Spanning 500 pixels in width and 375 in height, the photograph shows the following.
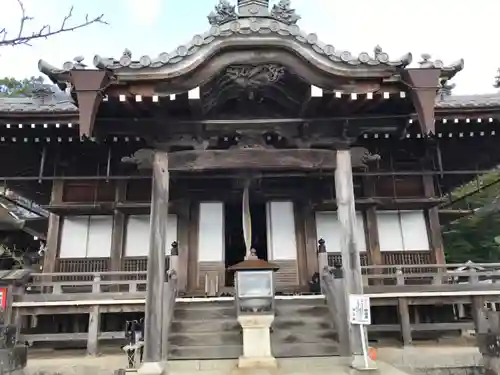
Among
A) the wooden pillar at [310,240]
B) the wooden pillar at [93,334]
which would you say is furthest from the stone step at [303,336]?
the wooden pillar at [93,334]

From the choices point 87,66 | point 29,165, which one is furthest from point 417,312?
point 29,165

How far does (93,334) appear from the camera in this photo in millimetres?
9000

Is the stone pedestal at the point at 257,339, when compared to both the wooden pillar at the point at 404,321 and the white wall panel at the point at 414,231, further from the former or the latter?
the white wall panel at the point at 414,231

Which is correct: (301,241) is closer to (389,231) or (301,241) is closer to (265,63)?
(389,231)

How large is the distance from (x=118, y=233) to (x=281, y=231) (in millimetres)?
4207

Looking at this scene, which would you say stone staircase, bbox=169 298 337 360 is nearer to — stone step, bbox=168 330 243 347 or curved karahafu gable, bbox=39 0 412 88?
stone step, bbox=168 330 243 347

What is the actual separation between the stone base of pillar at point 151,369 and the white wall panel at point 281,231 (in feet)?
15.5

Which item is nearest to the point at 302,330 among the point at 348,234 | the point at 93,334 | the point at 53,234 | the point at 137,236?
the point at 348,234

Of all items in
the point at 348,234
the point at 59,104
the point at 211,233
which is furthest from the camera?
the point at 211,233

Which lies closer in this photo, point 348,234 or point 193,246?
point 348,234

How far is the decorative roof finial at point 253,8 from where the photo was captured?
782cm

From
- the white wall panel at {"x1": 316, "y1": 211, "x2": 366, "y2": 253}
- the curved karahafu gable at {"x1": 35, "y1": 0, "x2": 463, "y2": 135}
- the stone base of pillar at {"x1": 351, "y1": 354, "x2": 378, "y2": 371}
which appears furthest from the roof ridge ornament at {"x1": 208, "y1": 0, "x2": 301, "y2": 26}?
the stone base of pillar at {"x1": 351, "y1": 354, "x2": 378, "y2": 371}

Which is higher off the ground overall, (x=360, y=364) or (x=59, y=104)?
(x=59, y=104)

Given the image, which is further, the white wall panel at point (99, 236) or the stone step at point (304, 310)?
the white wall panel at point (99, 236)
